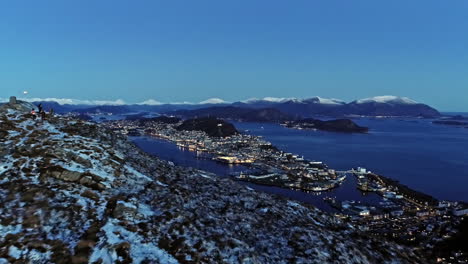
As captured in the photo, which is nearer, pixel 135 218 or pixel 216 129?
pixel 135 218

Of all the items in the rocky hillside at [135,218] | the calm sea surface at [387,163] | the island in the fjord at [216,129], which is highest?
the rocky hillside at [135,218]

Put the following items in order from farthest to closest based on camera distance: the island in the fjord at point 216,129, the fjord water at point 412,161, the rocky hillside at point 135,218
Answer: the island in the fjord at point 216,129 → the fjord water at point 412,161 → the rocky hillside at point 135,218

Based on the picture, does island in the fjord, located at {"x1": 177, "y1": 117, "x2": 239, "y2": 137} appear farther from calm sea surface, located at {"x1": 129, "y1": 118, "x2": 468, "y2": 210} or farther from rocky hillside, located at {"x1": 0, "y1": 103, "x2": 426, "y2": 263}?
rocky hillside, located at {"x1": 0, "y1": 103, "x2": 426, "y2": 263}

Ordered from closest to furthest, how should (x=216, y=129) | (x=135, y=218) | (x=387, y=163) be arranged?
(x=135, y=218), (x=387, y=163), (x=216, y=129)

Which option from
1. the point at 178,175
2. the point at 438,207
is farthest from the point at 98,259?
the point at 438,207

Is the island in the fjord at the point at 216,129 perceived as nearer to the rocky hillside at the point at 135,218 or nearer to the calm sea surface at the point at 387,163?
the calm sea surface at the point at 387,163

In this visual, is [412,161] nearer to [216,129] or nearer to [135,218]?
[216,129]

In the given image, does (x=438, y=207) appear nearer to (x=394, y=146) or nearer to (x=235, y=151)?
(x=235, y=151)

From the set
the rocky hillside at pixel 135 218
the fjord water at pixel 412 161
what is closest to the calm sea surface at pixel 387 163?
the fjord water at pixel 412 161

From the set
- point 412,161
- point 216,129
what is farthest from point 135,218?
point 216,129
